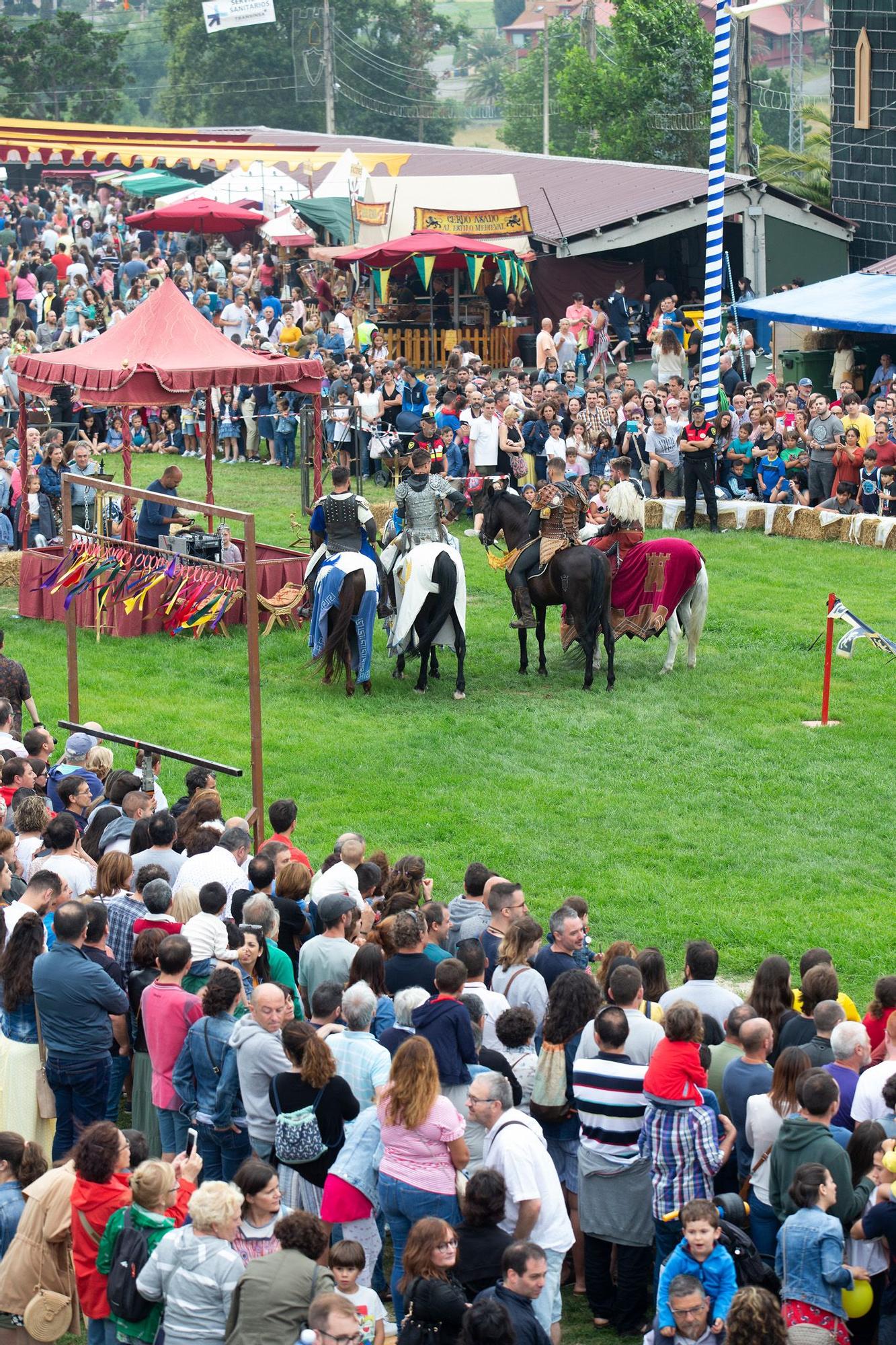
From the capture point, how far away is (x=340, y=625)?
1552 centimetres

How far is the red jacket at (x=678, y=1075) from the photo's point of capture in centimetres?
657

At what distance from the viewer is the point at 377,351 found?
27.8 metres

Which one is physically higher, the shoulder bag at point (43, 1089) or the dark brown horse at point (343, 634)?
the dark brown horse at point (343, 634)

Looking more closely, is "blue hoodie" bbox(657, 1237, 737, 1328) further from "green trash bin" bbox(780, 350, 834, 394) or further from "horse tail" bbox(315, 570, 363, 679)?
"green trash bin" bbox(780, 350, 834, 394)

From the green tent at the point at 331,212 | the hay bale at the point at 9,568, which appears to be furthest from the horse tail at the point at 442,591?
the green tent at the point at 331,212

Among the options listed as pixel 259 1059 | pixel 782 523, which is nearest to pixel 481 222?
pixel 782 523

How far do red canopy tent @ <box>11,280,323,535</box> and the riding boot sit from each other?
3.39m

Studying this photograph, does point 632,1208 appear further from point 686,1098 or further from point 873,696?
point 873,696

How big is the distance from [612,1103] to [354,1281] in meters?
1.35

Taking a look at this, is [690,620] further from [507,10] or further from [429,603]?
[507,10]

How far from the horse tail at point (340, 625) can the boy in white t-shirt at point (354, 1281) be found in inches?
377

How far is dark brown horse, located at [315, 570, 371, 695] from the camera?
50.2ft

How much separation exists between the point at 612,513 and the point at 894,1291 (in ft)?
33.9

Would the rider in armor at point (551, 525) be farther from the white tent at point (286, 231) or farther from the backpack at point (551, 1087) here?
the white tent at point (286, 231)
